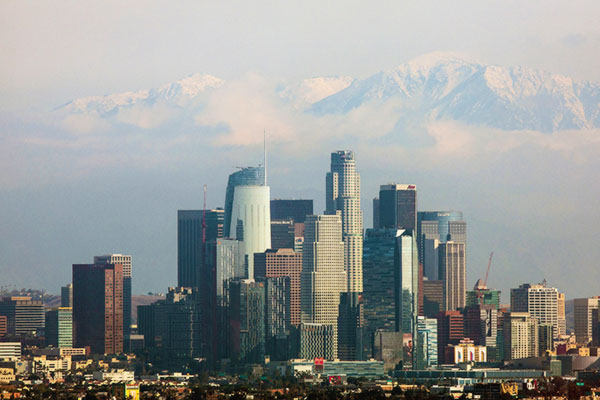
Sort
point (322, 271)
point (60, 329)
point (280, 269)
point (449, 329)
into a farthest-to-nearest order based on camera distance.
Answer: point (280, 269) → point (60, 329) → point (322, 271) → point (449, 329)

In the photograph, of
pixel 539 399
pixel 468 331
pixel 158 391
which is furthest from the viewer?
pixel 468 331

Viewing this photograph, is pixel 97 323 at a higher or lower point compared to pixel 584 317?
lower

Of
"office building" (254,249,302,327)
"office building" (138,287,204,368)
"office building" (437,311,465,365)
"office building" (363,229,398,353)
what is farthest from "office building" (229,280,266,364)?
"office building" (437,311,465,365)

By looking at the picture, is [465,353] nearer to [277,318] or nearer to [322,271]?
[277,318]

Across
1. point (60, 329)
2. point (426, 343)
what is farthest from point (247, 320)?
point (60, 329)

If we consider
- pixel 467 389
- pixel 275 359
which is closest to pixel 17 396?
pixel 467 389

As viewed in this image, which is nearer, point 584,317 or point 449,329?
point 449,329

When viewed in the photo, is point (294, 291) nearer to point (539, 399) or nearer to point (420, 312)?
point (420, 312)
